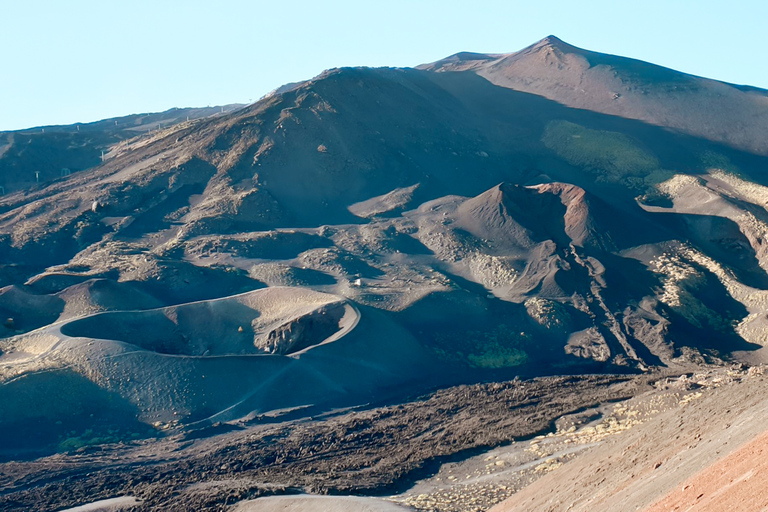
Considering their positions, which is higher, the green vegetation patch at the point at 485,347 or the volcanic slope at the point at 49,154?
the volcanic slope at the point at 49,154

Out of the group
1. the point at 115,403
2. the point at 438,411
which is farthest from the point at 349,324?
the point at 115,403

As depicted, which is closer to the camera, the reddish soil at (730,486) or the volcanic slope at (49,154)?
the reddish soil at (730,486)

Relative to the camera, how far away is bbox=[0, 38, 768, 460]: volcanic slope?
125 ft

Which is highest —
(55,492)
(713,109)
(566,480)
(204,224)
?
(713,109)

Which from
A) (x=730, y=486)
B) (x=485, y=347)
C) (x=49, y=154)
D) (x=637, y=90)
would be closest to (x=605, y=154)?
(x=637, y=90)

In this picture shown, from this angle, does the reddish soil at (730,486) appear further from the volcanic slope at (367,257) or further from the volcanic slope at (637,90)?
the volcanic slope at (637,90)

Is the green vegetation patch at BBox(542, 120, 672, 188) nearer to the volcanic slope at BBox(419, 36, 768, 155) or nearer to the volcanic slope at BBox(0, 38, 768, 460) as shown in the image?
the volcanic slope at BBox(0, 38, 768, 460)

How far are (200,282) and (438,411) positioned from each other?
19665 millimetres

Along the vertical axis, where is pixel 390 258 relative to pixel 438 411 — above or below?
above

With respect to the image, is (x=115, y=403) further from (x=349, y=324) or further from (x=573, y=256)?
(x=573, y=256)

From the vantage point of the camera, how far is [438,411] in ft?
114

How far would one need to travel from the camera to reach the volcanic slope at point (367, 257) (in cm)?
3800

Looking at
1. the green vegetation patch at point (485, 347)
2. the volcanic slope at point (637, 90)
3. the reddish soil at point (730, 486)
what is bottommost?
the green vegetation patch at point (485, 347)

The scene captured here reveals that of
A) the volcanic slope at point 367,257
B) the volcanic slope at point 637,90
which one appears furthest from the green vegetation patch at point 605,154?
the volcanic slope at point 637,90
